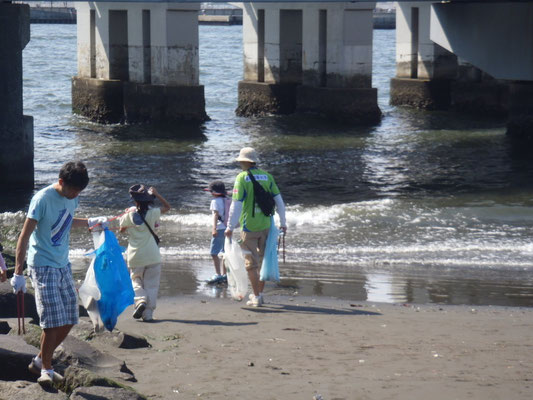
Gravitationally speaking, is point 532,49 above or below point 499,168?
above

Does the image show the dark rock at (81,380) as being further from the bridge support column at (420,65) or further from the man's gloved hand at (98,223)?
the bridge support column at (420,65)

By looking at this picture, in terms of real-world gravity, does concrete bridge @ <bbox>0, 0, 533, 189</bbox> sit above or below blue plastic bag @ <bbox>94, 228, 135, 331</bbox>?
above

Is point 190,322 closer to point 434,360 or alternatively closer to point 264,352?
point 264,352

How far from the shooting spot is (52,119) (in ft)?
109

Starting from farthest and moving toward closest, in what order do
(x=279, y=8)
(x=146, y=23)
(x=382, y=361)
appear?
1. (x=279, y=8)
2. (x=146, y=23)
3. (x=382, y=361)

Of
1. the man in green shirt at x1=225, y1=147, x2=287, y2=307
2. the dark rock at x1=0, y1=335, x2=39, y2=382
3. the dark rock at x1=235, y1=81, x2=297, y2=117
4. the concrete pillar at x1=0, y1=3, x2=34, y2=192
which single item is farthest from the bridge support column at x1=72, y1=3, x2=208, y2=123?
the dark rock at x1=0, y1=335, x2=39, y2=382

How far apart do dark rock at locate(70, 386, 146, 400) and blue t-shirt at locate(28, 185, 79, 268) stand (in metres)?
0.84

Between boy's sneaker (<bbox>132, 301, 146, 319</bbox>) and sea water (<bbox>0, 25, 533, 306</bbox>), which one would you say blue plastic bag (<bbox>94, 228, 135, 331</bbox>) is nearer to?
boy's sneaker (<bbox>132, 301, 146, 319</bbox>)

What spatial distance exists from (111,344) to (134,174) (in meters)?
14.4

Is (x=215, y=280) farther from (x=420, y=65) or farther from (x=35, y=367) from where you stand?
(x=420, y=65)

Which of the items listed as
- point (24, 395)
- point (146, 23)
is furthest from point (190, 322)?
point (146, 23)

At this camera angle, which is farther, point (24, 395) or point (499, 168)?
point (499, 168)

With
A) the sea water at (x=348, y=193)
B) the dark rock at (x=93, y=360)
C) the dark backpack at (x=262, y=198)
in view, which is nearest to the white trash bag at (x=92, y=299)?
the dark rock at (x=93, y=360)

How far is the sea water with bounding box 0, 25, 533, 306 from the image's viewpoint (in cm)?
1118
